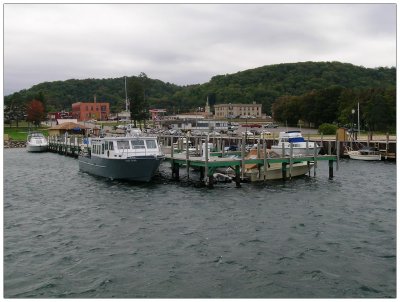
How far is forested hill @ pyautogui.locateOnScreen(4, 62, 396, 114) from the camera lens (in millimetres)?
157625

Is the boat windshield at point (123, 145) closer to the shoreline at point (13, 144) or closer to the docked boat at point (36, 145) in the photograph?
the docked boat at point (36, 145)

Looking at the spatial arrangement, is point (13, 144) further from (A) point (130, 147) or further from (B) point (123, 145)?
(A) point (130, 147)

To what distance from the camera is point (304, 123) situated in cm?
11481

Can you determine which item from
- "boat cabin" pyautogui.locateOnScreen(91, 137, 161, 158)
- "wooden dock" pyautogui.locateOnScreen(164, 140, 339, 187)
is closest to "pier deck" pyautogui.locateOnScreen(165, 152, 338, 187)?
"wooden dock" pyautogui.locateOnScreen(164, 140, 339, 187)

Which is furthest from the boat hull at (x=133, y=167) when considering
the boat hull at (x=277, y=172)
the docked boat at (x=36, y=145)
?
the docked boat at (x=36, y=145)

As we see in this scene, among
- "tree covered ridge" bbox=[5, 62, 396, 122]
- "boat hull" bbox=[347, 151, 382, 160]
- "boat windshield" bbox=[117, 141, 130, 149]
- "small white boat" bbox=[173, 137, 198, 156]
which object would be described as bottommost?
"boat hull" bbox=[347, 151, 382, 160]

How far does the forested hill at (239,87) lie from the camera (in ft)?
517

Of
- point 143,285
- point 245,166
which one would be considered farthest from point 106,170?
point 143,285

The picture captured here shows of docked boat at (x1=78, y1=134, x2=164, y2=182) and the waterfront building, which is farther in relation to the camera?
the waterfront building

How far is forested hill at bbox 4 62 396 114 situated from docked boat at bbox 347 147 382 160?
330ft

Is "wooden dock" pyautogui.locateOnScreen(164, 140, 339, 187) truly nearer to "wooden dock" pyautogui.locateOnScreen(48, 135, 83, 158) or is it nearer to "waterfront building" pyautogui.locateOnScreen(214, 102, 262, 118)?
"wooden dock" pyautogui.locateOnScreen(48, 135, 83, 158)

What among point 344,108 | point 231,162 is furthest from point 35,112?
point 231,162

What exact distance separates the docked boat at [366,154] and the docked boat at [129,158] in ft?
89.9

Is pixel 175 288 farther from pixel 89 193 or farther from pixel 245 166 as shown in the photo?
pixel 245 166
